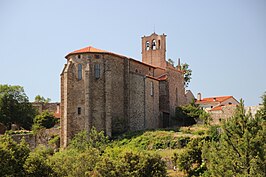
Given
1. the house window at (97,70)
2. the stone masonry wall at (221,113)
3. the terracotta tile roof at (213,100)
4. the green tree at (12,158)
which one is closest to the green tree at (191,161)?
the green tree at (12,158)

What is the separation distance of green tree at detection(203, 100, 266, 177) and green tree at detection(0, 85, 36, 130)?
43.8 m

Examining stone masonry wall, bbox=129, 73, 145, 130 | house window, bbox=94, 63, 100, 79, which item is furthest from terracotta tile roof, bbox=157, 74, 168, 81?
house window, bbox=94, 63, 100, 79

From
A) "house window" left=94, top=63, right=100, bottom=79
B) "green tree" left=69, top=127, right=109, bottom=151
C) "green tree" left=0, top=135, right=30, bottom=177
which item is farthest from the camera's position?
"house window" left=94, top=63, right=100, bottom=79

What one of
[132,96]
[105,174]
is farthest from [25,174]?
[132,96]

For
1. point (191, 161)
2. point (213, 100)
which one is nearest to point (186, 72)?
point (213, 100)

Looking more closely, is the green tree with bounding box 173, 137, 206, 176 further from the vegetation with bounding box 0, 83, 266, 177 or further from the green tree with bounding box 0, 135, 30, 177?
the green tree with bounding box 0, 135, 30, 177

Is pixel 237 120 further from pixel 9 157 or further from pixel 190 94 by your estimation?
pixel 190 94

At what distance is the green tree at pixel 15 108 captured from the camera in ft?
228

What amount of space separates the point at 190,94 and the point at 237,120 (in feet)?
154

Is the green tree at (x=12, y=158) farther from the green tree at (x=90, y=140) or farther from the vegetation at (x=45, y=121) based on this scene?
the vegetation at (x=45, y=121)

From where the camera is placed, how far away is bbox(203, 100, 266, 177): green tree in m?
28.4

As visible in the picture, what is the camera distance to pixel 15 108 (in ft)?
232

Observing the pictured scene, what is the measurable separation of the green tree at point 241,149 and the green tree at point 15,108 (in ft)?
144

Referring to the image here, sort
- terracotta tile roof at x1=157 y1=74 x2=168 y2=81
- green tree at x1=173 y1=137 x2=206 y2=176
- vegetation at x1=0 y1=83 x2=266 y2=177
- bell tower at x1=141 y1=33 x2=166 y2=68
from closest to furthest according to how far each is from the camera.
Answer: vegetation at x1=0 y1=83 x2=266 y2=177
green tree at x1=173 y1=137 x2=206 y2=176
terracotta tile roof at x1=157 y1=74 x2=168 y2=81
bell tower at x1=141 y1=33 x2=166 y2=68
